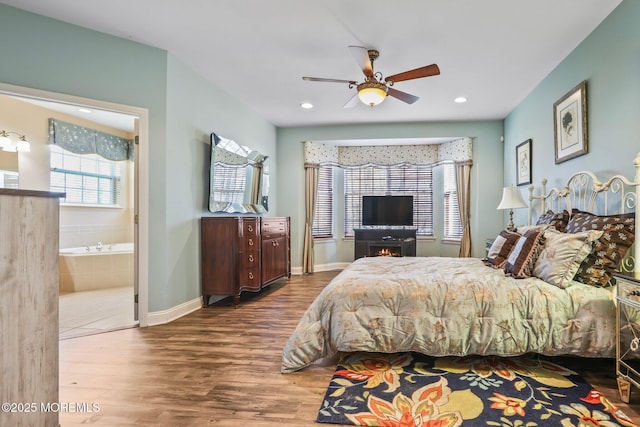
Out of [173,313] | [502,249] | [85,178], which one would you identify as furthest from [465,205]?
[85,178]

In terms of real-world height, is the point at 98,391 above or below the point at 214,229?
below

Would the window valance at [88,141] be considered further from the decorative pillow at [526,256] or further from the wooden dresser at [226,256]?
the decorative pillow at [526,256]

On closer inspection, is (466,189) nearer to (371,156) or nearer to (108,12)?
(371,156)

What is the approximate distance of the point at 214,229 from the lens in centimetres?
398

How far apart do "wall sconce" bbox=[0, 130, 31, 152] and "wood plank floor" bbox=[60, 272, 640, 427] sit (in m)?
3.28

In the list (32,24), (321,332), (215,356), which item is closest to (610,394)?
(321,332)

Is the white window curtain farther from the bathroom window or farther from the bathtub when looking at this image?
the bathroom window

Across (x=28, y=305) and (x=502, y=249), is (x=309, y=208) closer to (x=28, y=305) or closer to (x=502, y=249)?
(x=502, y=249)

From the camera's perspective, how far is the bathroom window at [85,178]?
5.56m

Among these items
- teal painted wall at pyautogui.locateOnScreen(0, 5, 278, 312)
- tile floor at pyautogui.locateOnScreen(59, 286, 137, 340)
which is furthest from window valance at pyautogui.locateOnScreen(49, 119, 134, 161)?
teal painted wall at pyautogui.locateOnScreen(0, 5, 278, 312)

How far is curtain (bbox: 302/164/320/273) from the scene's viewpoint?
245 inches

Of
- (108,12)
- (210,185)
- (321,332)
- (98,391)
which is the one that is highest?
(108,12)

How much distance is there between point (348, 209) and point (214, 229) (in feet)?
11.5

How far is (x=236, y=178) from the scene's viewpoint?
458 cm
